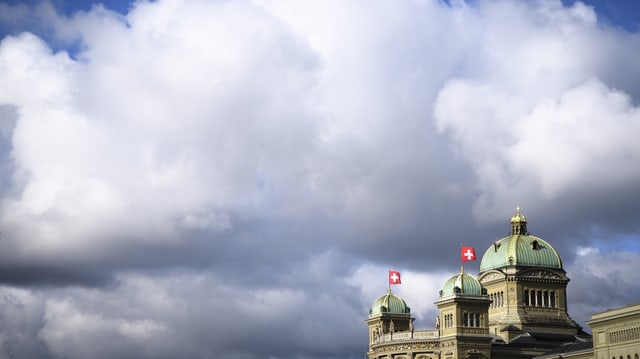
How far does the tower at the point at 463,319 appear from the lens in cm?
18425

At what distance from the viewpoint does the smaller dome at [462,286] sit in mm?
187375

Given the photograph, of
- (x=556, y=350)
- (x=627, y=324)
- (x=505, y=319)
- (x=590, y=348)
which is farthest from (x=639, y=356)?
(x=505, y=319)

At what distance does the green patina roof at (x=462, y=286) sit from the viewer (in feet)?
615

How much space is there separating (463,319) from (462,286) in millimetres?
5615

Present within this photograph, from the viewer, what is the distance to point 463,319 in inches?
7323

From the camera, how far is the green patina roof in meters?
188

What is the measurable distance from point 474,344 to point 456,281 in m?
11.3

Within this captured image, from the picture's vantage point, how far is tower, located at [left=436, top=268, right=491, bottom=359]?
184 meters

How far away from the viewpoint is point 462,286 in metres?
188

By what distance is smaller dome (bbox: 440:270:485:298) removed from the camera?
18738 centimetres

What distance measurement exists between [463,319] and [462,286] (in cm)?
561

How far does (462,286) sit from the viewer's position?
188 meters

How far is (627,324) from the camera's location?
154625mm

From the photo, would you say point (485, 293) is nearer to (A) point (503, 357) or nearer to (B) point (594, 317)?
(A) point (503, 357)
